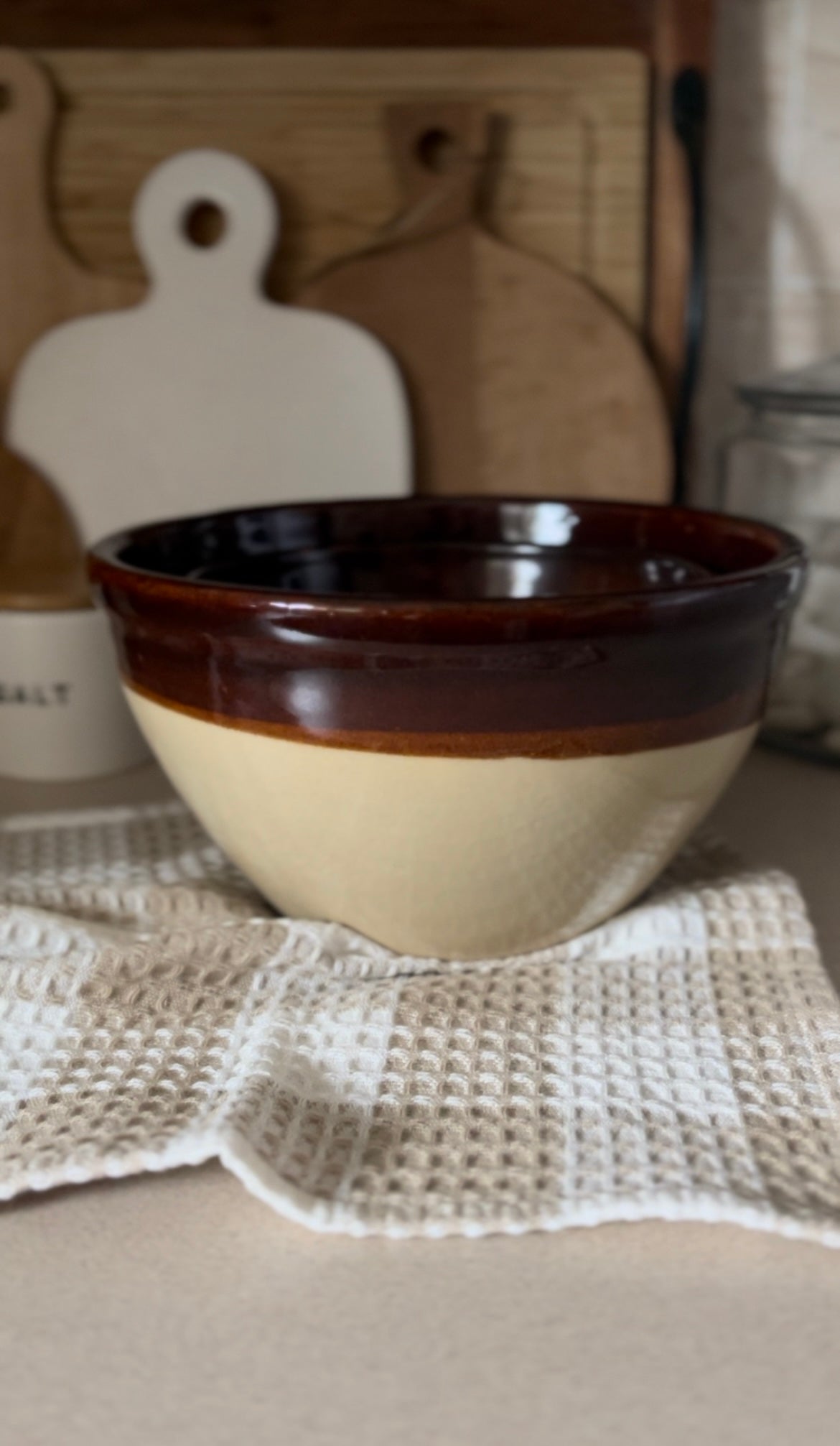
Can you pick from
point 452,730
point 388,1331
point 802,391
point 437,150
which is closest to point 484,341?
point 437,150

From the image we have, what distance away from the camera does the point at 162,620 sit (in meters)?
0.48

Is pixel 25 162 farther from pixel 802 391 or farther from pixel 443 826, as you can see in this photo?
pixel 443 826

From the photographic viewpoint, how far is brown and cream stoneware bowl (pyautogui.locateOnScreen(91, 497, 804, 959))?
0.44 meters

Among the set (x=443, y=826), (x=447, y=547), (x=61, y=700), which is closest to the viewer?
(x=443, y=826)

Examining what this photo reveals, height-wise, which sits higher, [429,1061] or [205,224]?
[205,224]

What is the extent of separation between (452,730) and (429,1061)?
112 millimetres

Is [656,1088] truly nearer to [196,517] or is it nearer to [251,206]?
[196,517]

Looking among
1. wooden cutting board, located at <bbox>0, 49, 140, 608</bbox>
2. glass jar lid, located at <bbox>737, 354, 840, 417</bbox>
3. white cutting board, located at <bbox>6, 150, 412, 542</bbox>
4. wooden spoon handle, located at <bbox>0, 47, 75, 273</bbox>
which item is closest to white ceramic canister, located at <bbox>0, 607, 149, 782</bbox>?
wooden cutting board, located at <bbox>0, 49, 140, 608</bbox>

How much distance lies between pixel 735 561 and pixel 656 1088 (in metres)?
0.23

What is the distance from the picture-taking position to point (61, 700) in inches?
30.5

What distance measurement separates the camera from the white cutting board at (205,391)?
0.87 metres

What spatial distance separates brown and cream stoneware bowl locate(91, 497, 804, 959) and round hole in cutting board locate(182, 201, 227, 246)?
1.35ft

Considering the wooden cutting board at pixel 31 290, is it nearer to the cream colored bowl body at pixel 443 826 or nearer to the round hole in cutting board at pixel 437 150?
the round hole in cutting board at pixel 437 150

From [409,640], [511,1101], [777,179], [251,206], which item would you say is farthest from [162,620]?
[777,179]
